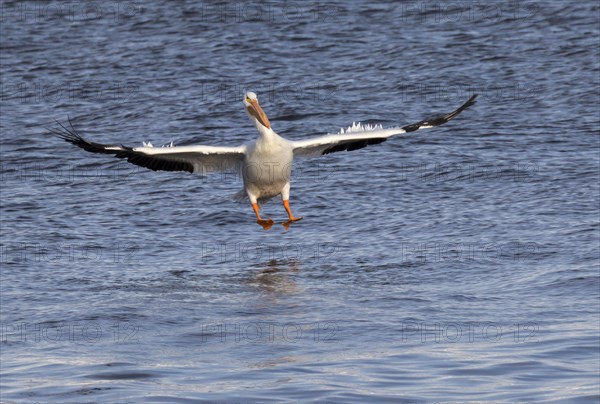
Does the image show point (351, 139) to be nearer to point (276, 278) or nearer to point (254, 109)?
point (254, 109)

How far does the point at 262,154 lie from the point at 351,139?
1.19m

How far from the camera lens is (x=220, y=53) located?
29.9m

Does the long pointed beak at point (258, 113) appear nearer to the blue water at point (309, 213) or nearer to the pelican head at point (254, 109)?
the pelican head at point (254, 109)

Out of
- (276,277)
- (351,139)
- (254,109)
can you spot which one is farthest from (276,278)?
(254,109)

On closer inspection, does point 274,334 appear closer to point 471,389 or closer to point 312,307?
point 312,307

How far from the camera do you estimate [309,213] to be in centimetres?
2008

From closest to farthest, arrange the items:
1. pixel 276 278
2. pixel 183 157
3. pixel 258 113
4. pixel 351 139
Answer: pixel 258 113 < pixel 351 139 < pixel 183 157 < pixel 276 278

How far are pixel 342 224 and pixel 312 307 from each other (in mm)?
4269

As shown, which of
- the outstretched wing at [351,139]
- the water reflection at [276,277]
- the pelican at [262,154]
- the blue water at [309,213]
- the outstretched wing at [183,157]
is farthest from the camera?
the water reflection at [276,277]

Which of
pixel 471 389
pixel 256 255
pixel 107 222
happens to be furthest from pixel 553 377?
pixel 107 222

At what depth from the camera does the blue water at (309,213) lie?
42.3ft

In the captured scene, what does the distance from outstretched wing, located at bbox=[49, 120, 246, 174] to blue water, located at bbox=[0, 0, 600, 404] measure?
1592mm

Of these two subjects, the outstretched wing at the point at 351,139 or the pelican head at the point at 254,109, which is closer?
the outstretched wing at the point at 351,139

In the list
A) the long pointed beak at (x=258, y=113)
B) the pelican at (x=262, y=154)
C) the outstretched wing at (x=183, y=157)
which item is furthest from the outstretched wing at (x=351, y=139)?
the outstretched wing at (x=183, y=157)
